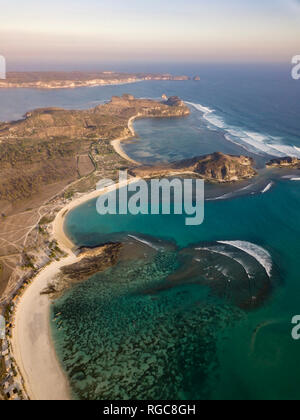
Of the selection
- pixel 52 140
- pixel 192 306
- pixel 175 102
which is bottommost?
pixel 192 306

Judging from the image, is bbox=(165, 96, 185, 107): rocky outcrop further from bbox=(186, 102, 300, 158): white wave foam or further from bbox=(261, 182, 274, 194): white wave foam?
bbox=(261, 182, 274, 194): white wave foam

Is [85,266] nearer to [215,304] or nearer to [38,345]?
[38,345]

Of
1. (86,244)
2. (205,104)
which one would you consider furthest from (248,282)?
(205,104)

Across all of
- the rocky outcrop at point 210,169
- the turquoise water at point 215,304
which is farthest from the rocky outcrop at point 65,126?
the turquoise water at point 215,304
